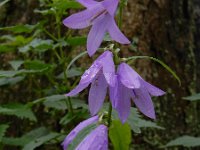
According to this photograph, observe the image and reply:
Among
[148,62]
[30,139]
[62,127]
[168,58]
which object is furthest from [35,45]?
[168,58]

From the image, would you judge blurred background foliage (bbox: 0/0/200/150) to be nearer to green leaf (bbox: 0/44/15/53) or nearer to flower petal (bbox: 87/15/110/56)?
green leaf (bbox: 0/44/15/53)

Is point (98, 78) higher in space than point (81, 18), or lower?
lower

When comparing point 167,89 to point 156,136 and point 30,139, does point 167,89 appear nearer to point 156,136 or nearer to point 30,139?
point 156,136

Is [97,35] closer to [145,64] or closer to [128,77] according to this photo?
[128,77]

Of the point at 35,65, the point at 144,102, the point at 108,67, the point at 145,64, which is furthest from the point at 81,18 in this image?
the point at 145,64

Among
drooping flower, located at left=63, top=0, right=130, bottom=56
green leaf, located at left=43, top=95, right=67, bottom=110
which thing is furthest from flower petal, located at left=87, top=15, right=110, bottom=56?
green leaf, located at left=43, top=95, right=67, bottom=110

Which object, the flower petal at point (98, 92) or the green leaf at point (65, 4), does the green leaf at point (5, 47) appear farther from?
the flower petal at point (98, 92)
